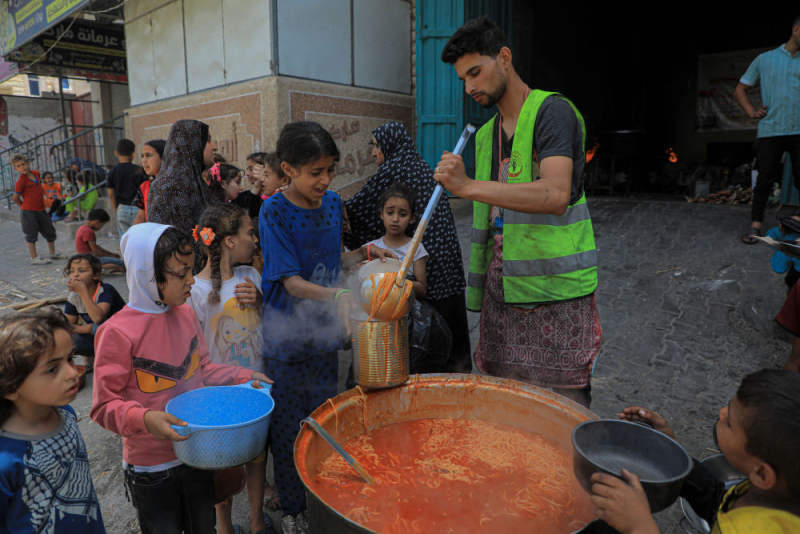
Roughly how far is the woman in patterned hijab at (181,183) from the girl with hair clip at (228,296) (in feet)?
2.72

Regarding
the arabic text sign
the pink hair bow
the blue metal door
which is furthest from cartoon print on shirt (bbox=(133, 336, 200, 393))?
the arabic text sign

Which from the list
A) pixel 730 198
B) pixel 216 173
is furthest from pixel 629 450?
pixel 730 198

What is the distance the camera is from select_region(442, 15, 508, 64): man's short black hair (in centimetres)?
193

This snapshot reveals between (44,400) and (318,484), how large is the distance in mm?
918

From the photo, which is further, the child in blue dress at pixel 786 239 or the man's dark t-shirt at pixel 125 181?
the man's dark t-shirt at pixel 125 181

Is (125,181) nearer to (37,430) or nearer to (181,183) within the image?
(181,183)

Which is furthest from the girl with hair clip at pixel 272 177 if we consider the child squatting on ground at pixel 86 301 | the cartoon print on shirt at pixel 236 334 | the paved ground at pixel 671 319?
the paved ground at pixel 671 319

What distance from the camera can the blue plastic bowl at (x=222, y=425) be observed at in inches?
60.4

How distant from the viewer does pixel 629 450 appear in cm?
144

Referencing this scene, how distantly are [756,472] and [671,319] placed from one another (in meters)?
4.31

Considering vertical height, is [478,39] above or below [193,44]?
below

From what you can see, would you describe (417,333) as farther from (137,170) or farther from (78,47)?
(78,47)

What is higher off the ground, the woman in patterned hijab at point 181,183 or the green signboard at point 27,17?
the green signboard at point 27,17

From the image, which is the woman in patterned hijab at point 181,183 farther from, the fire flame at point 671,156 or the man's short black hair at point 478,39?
the fire flame at point 671,156
